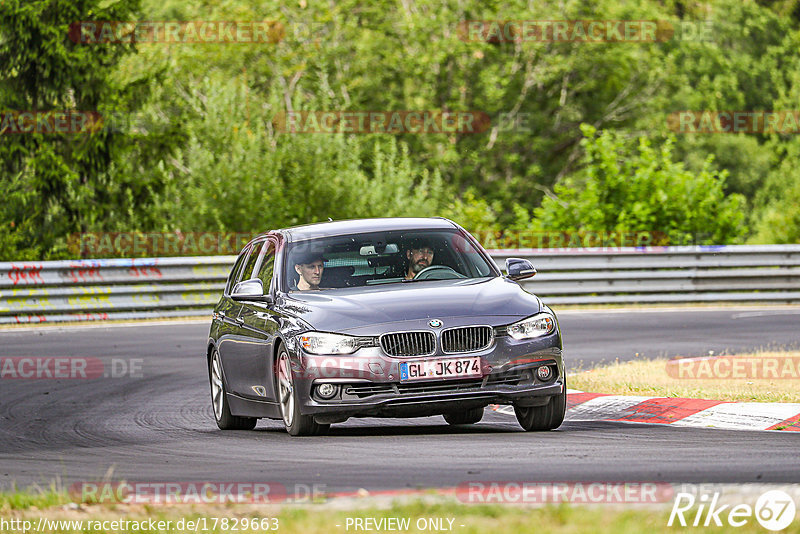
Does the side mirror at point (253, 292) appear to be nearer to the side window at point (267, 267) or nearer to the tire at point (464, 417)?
the side window at point (267, 267)

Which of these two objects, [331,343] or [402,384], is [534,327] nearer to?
[402,384]

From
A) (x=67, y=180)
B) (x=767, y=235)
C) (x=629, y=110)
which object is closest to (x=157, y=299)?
(x=67, y=180)

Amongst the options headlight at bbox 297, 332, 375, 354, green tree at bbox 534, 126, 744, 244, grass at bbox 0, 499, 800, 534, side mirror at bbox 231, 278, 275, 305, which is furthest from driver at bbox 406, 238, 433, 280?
green tree at bbox 534, 126, 744, 244

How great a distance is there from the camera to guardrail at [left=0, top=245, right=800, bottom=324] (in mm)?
23391

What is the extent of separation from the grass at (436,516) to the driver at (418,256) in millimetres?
4391

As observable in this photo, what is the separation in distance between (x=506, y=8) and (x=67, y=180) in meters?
23.1

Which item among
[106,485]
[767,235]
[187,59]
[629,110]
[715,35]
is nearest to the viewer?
[106,485]

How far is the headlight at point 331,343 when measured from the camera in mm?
9234

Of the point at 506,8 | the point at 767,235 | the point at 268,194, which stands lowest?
the point at 767,235

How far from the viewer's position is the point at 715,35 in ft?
232

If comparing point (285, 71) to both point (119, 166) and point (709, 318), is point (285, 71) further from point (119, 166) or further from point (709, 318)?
point (709, 318)

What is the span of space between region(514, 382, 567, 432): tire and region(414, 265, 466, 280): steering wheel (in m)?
1.22
